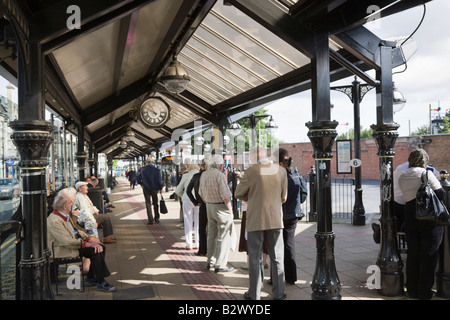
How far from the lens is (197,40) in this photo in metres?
6.79

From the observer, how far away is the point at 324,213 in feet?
13.9

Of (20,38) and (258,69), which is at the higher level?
(258,69)

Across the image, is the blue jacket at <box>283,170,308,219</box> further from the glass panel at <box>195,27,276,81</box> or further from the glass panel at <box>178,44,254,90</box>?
the glass panel at <box>178,44,254,90</box>

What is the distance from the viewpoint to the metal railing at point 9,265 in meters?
3.27

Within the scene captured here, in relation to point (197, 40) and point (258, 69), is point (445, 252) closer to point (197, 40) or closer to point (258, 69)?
point (258, 69)

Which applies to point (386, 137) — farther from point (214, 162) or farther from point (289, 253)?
point (214, 162)

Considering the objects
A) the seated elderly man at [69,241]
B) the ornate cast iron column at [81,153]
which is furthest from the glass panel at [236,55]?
the ornate cast iron column at [81,153]

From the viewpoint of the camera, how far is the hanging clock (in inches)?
319

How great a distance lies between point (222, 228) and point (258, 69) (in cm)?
322

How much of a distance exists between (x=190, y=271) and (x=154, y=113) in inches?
159

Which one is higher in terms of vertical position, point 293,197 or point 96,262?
point 293,197

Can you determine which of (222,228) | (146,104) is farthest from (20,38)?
(146,104)

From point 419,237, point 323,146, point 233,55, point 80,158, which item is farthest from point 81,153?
point 419,237

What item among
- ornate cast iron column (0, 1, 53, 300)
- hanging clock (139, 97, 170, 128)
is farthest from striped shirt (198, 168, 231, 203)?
hanging clock (139, 97, 170, 128)
